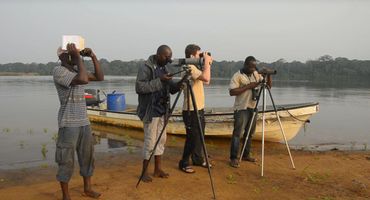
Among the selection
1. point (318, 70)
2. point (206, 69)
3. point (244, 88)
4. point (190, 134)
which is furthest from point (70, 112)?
point (318, 70)

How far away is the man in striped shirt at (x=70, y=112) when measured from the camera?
4.19m

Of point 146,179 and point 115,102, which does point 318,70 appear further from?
point 146,179

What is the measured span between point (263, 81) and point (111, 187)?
2.95m

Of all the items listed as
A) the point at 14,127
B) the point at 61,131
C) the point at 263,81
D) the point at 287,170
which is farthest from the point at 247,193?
the point at 14,127

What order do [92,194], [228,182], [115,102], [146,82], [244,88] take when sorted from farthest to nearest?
[115,102]
[244,88]
[228,182]
[146,82]
[92,194]

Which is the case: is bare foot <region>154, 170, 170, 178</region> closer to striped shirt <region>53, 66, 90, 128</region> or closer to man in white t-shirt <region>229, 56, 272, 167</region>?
man in white t-shirt <region>229, 56, 272, 167</region>

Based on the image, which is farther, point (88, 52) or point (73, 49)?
point (88, 52)

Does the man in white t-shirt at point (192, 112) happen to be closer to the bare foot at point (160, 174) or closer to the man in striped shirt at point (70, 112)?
the bare foot at point (160, 174)

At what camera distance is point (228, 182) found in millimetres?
5359

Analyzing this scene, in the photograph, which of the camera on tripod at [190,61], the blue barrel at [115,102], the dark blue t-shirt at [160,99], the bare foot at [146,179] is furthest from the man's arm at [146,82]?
the blue barrel at [115,102]

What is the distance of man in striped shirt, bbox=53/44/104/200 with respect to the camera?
4191mm

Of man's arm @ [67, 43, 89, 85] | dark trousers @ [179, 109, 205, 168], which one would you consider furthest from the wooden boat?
man's arm @ [67, 43, 89, 85]

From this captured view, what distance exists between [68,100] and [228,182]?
8.45 ft

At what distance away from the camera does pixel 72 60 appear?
4.34m
